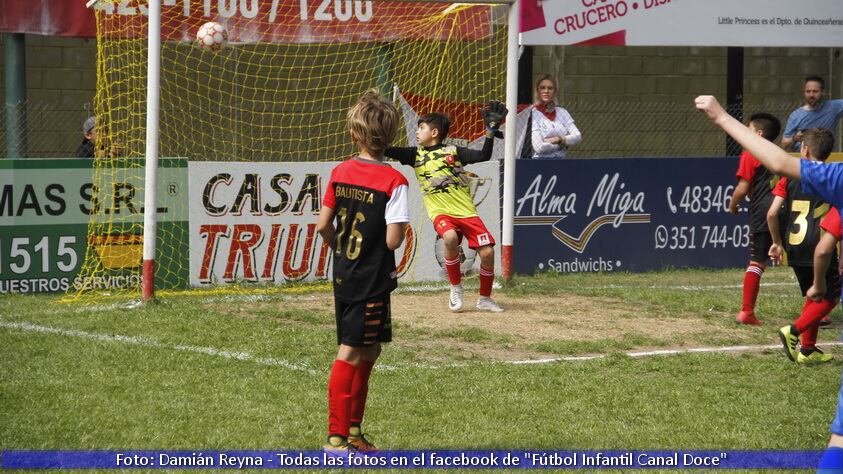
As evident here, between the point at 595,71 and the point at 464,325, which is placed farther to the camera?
the point at 595,71

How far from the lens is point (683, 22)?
52.2ft

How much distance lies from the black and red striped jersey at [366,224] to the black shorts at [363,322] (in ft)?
0.12

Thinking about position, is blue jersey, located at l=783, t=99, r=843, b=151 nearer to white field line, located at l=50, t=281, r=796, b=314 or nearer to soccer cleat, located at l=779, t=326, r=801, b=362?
white field line, located at l=50, t=281, r=796, b=314

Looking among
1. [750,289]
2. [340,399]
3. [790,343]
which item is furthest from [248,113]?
[340,399]

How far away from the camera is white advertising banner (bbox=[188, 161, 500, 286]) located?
39.7 ft

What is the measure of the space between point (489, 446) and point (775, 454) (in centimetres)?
145

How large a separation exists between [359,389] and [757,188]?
5951mm

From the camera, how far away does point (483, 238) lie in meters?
10.6

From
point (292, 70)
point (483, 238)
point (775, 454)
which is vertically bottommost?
point (775, 454)

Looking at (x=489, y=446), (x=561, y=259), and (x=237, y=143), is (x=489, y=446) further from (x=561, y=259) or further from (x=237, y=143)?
(x=237, y=143)

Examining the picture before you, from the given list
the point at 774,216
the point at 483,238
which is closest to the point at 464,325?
the point at 483,238

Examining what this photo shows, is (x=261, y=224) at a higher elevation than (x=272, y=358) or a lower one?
higher

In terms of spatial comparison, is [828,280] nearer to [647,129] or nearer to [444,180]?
[444,180]
